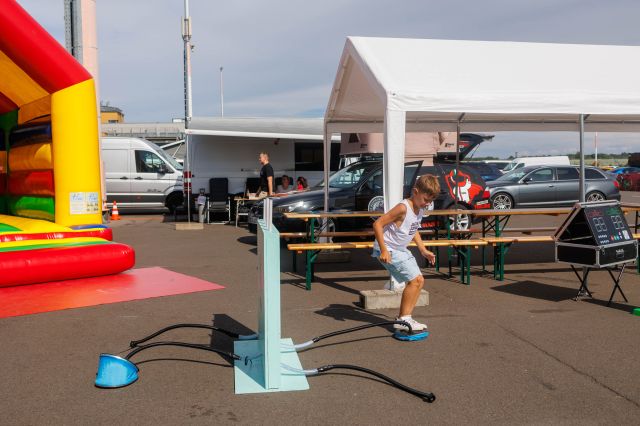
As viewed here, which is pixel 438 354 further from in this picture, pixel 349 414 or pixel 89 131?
pixel 89 131

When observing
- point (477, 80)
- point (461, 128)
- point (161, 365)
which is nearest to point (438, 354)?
point (161, 365)

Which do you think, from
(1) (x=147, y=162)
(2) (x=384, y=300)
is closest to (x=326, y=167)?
(2) (x=384, y=300)

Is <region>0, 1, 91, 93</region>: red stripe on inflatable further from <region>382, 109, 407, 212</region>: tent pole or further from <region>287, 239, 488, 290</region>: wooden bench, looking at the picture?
<region>382, 109, 407, 212</region>: tent pole

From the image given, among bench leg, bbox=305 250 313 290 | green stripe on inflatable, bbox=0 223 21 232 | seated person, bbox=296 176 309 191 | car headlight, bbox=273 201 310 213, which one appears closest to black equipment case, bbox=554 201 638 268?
bench leg, bbox=305 250 313 290

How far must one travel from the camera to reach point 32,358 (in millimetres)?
4824

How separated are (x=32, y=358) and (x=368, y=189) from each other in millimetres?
7177

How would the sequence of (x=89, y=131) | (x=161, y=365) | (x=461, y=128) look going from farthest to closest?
1. (x=461, y=128)
2. (x=89, y=131)
3. (x=161, y=365)

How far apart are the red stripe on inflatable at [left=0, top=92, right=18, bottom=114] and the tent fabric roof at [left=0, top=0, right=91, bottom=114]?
1.40 metres

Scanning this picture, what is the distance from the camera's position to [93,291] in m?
7.27

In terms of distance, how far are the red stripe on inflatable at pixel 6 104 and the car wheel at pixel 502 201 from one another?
12.8 metres

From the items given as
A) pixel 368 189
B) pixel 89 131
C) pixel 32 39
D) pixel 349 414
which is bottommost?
pixel 349 414

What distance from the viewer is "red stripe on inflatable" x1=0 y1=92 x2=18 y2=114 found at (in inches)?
406

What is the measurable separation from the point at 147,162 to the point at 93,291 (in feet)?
38.2

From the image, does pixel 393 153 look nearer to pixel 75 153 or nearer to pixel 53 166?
pixel 75 153
